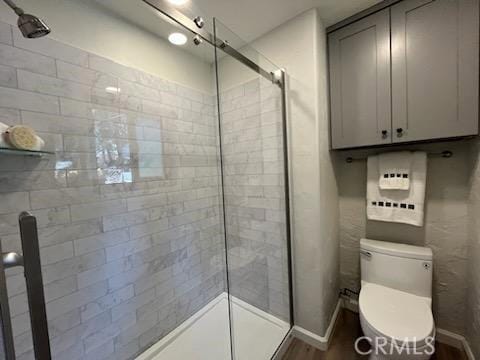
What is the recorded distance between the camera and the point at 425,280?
1.45 m

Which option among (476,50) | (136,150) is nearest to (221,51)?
(136,150)

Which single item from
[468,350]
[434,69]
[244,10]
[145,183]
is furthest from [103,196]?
[468,350]

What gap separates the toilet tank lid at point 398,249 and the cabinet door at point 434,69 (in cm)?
76

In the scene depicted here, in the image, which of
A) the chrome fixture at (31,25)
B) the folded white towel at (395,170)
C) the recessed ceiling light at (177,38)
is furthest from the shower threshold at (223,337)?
the recessed ceiling light at (177,38)

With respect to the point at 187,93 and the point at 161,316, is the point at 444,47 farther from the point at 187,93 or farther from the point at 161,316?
the point at 161,316

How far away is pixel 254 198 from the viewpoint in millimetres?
1820

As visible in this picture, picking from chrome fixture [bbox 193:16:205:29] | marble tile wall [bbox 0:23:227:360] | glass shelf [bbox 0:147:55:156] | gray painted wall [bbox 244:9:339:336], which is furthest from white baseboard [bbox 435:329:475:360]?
glass shelf [bbox 0:147:55:156]

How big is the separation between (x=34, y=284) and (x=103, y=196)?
100cm

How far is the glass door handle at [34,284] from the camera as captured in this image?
43 cm

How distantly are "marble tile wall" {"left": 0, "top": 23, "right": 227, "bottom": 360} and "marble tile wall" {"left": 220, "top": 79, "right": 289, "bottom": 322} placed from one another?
32 cm

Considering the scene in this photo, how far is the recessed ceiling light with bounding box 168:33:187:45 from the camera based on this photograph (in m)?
1.58

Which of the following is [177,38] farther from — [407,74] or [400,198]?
[400,198]

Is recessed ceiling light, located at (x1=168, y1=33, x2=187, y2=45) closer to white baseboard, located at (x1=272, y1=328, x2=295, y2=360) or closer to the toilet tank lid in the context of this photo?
the toilet tank lid

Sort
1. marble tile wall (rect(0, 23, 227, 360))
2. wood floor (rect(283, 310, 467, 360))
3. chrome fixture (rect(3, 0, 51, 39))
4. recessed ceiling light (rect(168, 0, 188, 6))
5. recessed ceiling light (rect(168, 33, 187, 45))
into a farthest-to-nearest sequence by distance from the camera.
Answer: recessed ceiling light (rect(168, 33, 187, 45)), wood floor (rect(283, 310, 467, 360)), recessed ceiling light (rect(168, 0, 188, 6)), marble tile wall (rect(0, 23, 227, 360)), chrome fixture (rect(3, 0, 51, 39))
